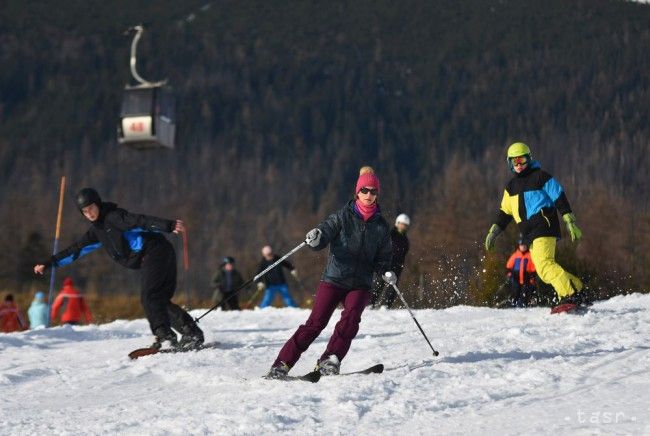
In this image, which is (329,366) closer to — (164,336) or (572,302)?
(164,336)

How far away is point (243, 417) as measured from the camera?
15.7 ft

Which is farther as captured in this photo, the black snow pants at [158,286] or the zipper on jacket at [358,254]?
the black snow pants at [158,286]

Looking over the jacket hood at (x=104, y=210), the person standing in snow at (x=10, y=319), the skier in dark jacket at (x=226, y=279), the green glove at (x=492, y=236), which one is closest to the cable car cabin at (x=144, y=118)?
the skier in dark jacket at (x=226, y=279)

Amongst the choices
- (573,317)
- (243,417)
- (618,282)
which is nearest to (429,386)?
(243,417)

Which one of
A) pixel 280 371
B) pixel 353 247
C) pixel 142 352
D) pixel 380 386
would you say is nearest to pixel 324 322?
pixel 280 371

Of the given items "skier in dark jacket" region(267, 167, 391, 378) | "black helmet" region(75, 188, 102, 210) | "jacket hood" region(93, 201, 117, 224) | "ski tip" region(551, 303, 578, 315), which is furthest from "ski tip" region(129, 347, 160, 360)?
"ski tip" region(551, 303, 578, 315)

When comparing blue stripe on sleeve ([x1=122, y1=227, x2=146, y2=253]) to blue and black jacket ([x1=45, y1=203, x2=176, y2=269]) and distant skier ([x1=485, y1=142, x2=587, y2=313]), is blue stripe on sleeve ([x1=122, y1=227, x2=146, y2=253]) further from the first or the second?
distant skier ([x1=485, y1=142, x2=587, y2=313])

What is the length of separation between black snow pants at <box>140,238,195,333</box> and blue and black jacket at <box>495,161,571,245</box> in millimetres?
3103

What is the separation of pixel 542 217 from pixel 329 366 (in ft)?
10.9

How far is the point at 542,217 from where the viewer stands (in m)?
8.48

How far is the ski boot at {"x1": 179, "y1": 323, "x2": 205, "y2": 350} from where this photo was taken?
25.2ft

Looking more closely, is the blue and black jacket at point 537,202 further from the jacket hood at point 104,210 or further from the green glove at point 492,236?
the jacket hood at point 104,210

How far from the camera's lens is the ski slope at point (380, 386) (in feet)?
15.0

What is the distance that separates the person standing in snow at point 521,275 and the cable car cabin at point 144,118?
13.9 meters
